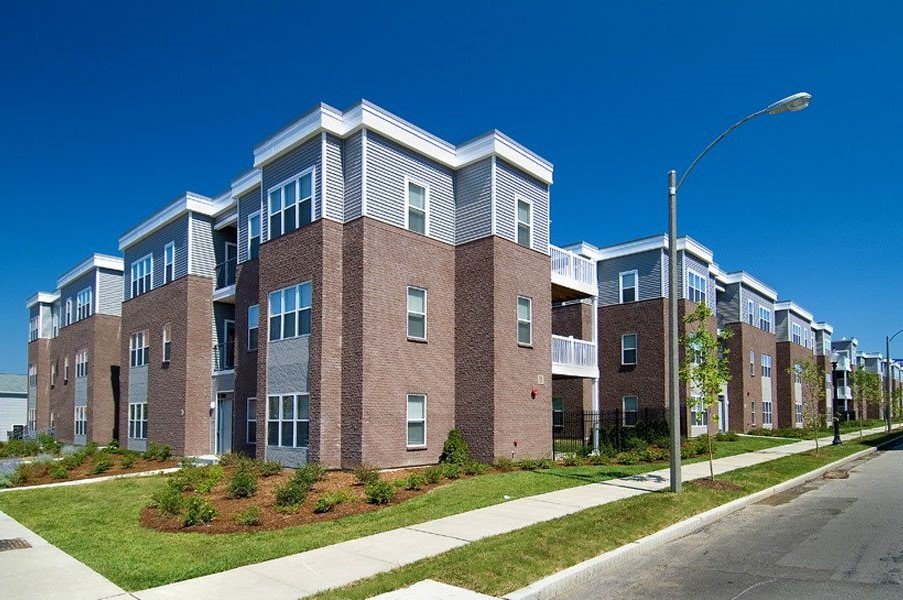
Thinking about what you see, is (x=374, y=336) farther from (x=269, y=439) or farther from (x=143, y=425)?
(x=143, y=425)

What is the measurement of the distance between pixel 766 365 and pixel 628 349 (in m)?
17.2

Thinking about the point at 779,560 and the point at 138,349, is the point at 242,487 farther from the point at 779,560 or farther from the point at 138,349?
the point at 138,349

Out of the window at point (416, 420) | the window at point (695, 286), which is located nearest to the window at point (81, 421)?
the window at point (416, 420)

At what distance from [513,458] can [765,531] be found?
380 inches

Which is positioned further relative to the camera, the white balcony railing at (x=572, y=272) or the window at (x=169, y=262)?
the window at (x=169, y=262)

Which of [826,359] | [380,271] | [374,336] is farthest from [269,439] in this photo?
[826,359]

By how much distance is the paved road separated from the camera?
809 cm

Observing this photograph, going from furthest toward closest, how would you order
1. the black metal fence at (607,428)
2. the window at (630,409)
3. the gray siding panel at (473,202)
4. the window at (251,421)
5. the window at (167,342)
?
1. the window at (630,409)
2. the window at (167,342)
3. the black metal fence at (607,428)
4. the window at (251,421)
5. the gray siding panel at (473,202)

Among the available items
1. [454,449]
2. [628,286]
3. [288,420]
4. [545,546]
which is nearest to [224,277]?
[288,420]

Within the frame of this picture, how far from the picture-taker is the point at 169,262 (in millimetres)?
28844

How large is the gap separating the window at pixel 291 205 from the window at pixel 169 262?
8.64 metres

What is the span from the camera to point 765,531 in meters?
11.8

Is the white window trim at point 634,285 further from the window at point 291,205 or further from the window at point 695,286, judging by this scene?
the window at point 291,205

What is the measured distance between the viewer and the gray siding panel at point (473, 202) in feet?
69.8
